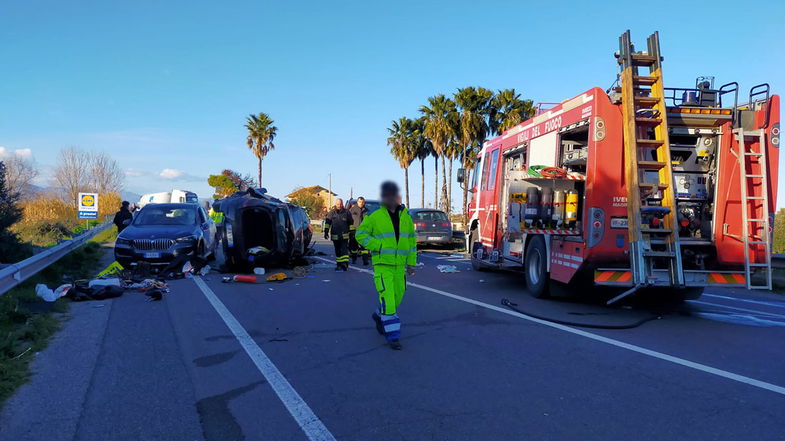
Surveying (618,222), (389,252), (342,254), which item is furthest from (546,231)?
(342,254)

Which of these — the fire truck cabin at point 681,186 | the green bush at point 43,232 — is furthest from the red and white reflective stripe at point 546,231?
the green bush at point 43,232

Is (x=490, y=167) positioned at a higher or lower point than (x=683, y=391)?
higher

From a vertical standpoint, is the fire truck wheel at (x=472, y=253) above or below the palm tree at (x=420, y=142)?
below

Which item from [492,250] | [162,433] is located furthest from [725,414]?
[492,250]

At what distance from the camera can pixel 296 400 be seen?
444 cm

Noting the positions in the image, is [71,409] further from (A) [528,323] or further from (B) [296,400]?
(A) [528,323]

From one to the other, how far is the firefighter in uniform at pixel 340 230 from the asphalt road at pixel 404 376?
495 centimetres

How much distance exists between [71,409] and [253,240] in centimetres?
971

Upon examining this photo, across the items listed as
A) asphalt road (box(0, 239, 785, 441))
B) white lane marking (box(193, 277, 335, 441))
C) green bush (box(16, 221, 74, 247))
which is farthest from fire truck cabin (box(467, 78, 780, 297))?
green bush (box(16, 221, 74, 247))

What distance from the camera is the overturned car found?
12844mm

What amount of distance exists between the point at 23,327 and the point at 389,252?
175 inches

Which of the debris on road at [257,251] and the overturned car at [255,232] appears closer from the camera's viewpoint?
the overturned car at [255,232]

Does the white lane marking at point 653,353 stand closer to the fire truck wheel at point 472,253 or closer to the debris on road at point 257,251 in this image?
the fire truck wheel at point 472,253

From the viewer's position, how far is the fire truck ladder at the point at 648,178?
7623 millimetres
